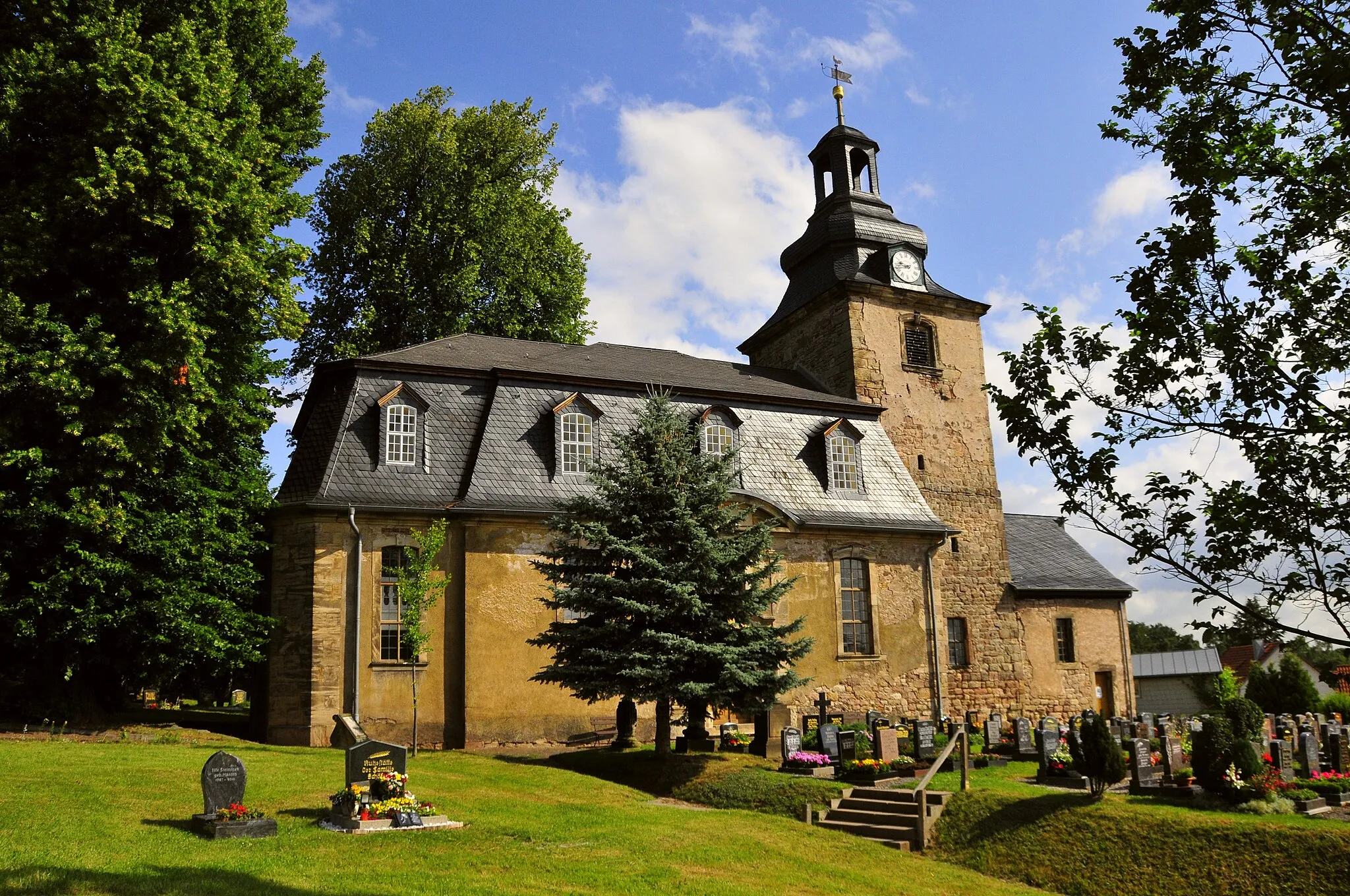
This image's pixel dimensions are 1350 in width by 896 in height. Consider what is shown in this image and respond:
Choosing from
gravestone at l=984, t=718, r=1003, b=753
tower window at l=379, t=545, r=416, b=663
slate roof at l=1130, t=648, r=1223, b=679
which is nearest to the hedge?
gravestone at l=984, t=718, r=1003, b=753

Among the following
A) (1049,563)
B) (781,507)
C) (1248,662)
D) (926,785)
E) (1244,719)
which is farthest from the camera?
(1248,662)

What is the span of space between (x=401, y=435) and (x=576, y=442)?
3.80 m

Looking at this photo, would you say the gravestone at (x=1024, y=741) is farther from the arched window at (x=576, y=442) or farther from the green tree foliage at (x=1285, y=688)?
the green tree foliage at (x=1285, y=688)

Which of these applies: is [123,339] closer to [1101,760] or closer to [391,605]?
[391,605]

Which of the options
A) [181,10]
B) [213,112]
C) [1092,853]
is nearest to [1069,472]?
[1092,853]

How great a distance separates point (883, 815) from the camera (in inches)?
583

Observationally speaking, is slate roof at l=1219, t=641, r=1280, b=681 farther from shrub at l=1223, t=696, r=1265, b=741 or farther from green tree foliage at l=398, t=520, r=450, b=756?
green tree foliage at l=398, t=520, r=450, b=756

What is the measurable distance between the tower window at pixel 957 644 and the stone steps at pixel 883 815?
12343 mm

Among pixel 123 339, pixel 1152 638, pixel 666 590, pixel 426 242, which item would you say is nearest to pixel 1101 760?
pixel 666 590

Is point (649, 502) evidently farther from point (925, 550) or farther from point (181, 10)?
point (181, 10)

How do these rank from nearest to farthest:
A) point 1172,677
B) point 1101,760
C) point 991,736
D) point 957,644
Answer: point 1101,760 → point 991,736 → point 957,644 → point 1172,677

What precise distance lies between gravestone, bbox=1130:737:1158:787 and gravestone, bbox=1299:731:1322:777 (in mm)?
2303

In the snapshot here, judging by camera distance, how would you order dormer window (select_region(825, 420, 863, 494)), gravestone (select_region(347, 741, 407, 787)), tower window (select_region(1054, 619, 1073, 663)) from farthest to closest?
1. tower window (select_region(1054, 619, 1073, 663))
2. dormer window (select_region(825, 420, 863, 494))
3. gravestone (select_region(347, 741, 407, 787))

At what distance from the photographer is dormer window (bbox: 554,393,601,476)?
74.8ft
